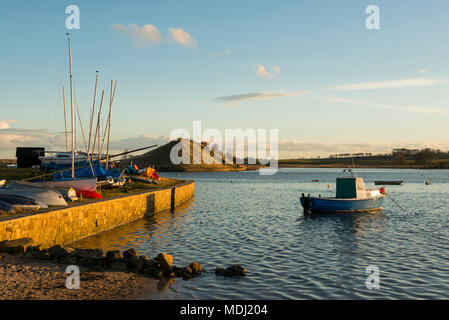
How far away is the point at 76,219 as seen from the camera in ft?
75.2

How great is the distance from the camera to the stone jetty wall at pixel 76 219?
1817cm

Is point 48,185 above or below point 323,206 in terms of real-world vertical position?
above


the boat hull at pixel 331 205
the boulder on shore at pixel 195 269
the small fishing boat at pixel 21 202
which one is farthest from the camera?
the boat hull at pixel 331 205

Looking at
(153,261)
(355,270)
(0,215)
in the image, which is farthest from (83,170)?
(355,270)

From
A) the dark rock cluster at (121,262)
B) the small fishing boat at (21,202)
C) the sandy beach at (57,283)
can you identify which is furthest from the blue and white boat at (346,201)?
the sandy beach at (57,283)

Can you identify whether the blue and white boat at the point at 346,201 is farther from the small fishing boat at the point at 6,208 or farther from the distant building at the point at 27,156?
the distant building at the point at 27,156

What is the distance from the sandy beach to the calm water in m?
0.92

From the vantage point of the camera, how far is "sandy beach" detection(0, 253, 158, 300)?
11695mm

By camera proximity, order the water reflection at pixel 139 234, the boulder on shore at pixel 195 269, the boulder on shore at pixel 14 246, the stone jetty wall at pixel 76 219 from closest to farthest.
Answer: the boulder on shore at pixel 195 269
the boulder on shore at pixel 14 246
the stone jetty wall at pixel 76 219
the water reflection at pixel 139 234

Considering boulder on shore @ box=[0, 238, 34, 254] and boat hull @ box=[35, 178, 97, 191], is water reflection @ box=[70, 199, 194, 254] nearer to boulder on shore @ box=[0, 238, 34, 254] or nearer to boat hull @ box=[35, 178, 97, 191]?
boat hull @ box=[35, 178, 97, 191]

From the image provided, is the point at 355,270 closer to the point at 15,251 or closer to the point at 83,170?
the point at 15,251

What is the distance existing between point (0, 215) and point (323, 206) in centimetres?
2622

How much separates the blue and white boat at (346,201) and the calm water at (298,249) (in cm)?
96
